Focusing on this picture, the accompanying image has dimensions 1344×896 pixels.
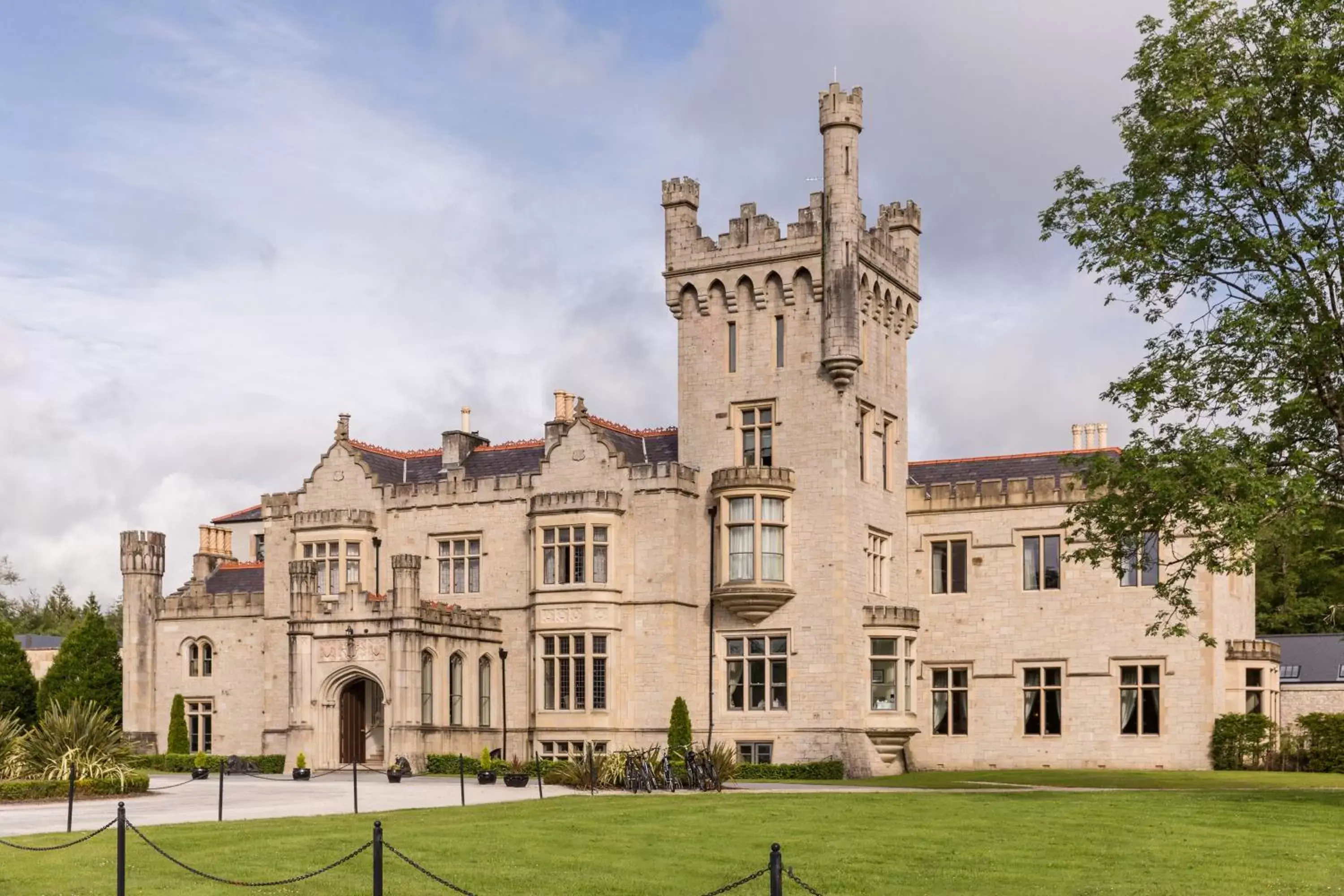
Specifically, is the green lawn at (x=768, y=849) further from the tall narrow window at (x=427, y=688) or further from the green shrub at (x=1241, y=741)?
the tall narrow window at (x=427, y=688)

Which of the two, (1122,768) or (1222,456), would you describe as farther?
(1122,768)

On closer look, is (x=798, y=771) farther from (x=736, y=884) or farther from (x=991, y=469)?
(x=736, y=884)

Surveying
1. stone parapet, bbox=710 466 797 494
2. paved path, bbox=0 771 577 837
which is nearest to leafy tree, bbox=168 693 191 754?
paved path, bbox=0 771 577 837

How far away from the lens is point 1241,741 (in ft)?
144

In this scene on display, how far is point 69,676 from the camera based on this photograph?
184 feet

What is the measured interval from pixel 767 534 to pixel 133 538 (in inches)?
914

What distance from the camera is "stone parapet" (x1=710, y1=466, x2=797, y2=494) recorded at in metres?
45.3

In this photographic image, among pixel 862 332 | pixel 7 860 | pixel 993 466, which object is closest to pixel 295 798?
pixel 7 860

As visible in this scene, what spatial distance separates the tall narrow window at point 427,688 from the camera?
149 feet

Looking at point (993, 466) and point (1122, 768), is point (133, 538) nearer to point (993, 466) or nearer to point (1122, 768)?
point (993, 466)

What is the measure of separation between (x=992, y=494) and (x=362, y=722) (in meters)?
20.0

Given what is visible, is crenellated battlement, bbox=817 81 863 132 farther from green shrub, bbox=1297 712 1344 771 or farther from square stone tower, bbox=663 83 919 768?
green shrub, bbox=1297 712 1344 771

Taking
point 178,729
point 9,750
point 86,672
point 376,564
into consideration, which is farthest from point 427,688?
point 86,672

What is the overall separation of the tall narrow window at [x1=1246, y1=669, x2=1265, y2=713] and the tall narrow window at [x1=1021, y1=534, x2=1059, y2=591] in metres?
6.01
